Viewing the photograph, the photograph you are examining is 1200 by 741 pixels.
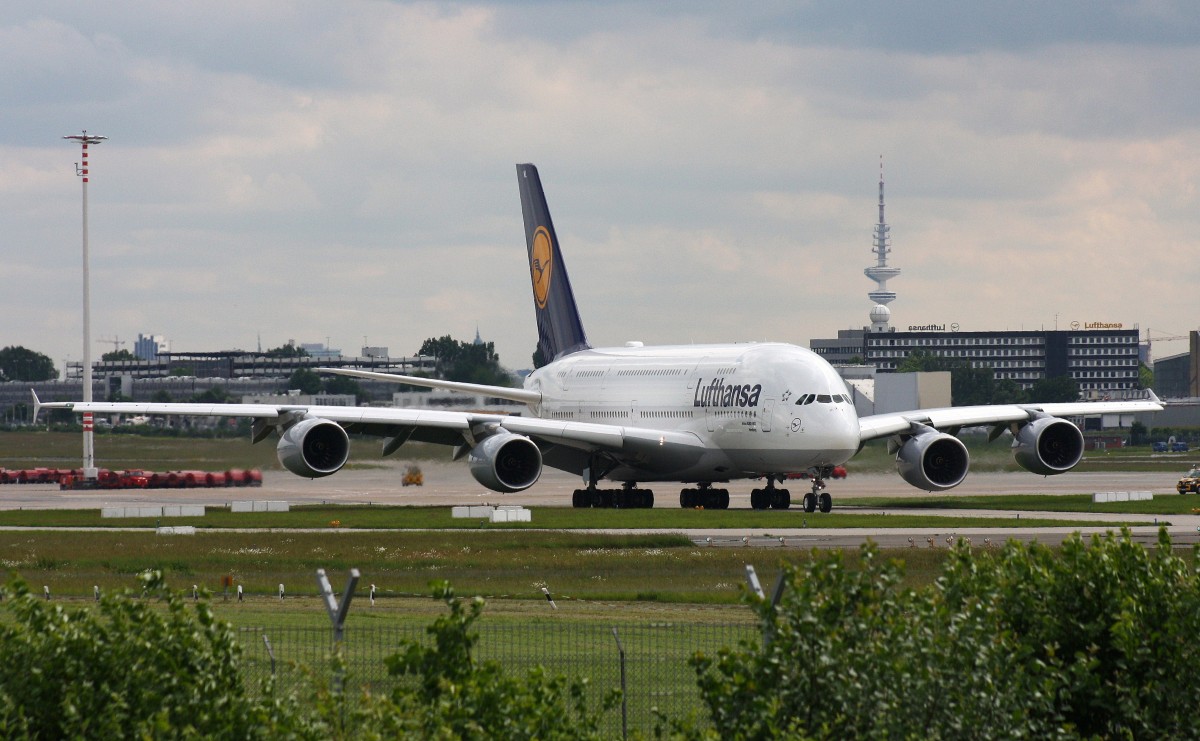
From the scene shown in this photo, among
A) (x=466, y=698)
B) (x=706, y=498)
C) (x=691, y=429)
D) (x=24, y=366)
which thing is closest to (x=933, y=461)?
(x=691, y=429)

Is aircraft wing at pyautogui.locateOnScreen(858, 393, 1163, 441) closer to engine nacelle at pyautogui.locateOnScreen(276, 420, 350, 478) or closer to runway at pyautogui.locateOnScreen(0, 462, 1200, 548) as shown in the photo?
runway at pyautogui.locateOnScreen(0, 462, 1200, 548)

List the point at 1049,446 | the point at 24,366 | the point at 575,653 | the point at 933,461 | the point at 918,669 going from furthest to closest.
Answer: the point at 24,366 → the point at 1049,446 → the point at 933,461 → the point at 575,653 → the point at 918,669

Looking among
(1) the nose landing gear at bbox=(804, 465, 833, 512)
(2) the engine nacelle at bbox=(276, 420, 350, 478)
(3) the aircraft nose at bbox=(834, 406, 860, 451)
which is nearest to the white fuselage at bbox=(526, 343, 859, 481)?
(3) the aircraft nose at bbox=(834, 406, 860, 451)

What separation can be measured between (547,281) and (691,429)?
14749 millimetres

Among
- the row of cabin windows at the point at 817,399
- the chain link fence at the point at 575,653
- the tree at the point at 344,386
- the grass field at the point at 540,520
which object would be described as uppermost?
the tree at the point at 344,386

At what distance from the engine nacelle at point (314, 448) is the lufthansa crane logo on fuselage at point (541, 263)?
17.0 metres

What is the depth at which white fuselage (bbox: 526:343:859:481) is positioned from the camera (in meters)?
45.8

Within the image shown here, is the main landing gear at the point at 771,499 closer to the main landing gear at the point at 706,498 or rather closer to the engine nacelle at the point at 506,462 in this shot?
the main landing gear at the point at 706,498

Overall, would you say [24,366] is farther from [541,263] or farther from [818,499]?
→ [818,499]

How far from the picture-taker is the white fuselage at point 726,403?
45844mm

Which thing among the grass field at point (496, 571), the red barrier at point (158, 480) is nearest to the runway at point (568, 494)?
the red barrier at point (158, 480)

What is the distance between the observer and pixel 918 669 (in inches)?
419

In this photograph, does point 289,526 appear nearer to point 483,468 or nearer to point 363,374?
point 483,468

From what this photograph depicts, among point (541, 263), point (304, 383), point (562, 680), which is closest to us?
point (562, 680)
